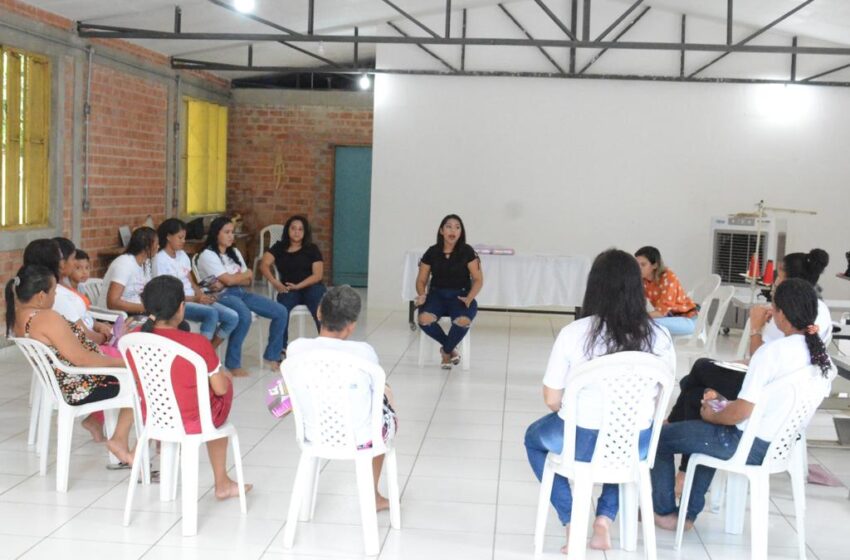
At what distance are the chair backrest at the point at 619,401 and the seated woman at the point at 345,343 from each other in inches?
28.2

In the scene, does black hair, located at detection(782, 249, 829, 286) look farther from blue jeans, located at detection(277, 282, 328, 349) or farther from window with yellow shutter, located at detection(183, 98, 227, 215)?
window with yellow shutter, located at detection(183, 98, 227, 215)

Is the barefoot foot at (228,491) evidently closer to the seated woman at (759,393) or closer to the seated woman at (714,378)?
the seated woman at (759,393)

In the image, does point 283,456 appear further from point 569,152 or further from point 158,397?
point 569,152

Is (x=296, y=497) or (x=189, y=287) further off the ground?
(x=189, y=287)

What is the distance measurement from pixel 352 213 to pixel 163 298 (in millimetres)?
9787

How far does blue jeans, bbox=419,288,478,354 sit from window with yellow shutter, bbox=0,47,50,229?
322 centimetres

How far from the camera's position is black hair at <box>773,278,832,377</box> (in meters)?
3.88

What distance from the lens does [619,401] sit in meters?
3.76

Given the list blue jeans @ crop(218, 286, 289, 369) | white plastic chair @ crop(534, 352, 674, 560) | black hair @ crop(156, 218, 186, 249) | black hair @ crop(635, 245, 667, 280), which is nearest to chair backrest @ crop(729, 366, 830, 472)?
white plastic chair @ crop(534, 352, 674, 560)

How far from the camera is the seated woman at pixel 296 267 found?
26.0 feet

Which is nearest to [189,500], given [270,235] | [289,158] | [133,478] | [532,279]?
[133,478]

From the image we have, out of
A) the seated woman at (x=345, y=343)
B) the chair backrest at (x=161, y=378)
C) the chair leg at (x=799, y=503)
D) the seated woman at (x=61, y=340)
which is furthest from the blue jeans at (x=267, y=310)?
the chair leg at (x=799, y=503)

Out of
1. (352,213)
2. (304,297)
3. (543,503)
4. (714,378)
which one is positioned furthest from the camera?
(352,213)

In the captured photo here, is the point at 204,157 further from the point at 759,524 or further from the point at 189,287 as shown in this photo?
the point at 759,524
